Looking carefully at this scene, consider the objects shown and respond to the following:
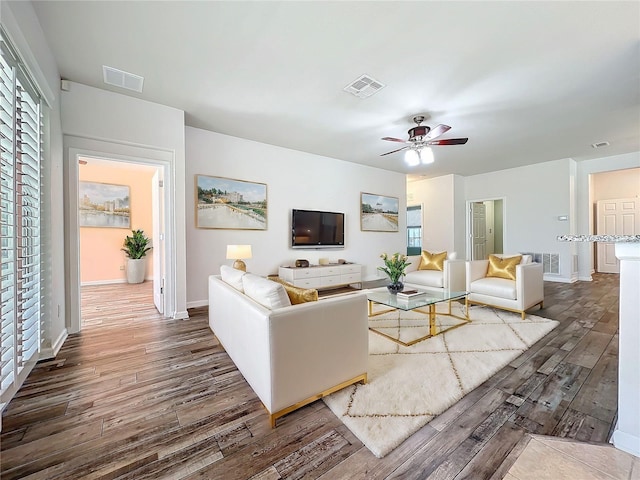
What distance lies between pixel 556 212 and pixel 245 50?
7082mm

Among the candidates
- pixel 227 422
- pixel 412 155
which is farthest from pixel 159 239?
pixel 412 155

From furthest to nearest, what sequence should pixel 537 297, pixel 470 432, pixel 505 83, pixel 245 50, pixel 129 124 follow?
pixel 537 297, pixel 129 124, pixel 505 83, pixel 245 50, pixel 470 432

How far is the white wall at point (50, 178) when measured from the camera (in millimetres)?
1911

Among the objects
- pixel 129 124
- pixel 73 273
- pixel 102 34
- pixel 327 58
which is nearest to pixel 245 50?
pixel 327 58

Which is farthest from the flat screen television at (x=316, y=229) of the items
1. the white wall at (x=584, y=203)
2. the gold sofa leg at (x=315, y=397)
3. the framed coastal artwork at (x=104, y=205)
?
the white wall at (x=584, y=203)

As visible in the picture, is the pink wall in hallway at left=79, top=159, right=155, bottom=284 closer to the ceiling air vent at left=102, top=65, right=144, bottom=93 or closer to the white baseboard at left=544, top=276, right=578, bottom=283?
the ceiling air vent at left=102, top=65, right=144, bottom=93

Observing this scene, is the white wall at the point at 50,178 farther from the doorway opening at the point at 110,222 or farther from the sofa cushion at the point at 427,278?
the sofa cushion at the point at 427,278

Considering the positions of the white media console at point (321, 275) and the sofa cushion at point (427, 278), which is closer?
the sofa cushion at point (427, 278)

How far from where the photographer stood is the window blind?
164cm

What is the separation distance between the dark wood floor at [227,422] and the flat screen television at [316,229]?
9.44 ft

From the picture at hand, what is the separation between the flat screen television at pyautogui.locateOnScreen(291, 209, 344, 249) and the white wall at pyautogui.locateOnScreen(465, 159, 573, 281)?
172 inches

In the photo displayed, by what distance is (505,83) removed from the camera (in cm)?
283

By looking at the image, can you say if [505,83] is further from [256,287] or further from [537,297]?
[256,287]

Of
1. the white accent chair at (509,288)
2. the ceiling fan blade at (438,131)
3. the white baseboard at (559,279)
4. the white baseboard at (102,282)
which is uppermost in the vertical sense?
the ceiling fan blade at (438,131)
